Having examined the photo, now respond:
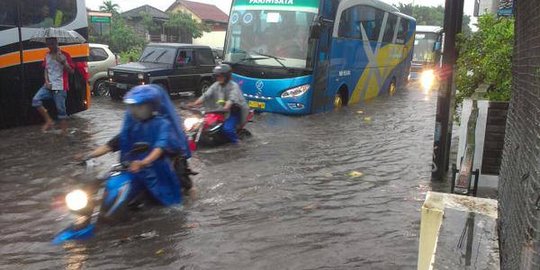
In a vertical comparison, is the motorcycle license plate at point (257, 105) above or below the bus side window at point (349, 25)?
below

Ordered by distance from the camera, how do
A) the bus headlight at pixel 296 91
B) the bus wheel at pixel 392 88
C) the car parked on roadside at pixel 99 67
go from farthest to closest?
the bus wheel at pixel 392 88 < the car parked on roadside at pixel 99 67 < the bus headlight at pixel 296 91

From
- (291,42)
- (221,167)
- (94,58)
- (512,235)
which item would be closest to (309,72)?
(291,42)

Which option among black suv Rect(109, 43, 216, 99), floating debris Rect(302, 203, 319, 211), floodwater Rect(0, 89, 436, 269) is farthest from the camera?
black suv Rect(109, 43, 216, 99)

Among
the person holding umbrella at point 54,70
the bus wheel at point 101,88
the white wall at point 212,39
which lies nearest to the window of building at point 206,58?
the bus wheel at point 101,88

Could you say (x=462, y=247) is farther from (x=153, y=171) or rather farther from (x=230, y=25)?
(x=230, y=25)

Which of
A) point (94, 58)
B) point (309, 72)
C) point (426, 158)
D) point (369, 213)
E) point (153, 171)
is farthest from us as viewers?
point (94, 58)

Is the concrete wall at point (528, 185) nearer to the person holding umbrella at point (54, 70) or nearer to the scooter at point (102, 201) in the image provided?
the scooter at point (102, 201)

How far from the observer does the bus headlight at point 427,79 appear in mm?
24031

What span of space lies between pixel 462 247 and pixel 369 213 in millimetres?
2962

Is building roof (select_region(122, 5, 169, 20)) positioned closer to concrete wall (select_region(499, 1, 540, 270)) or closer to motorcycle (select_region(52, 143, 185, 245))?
motorcycle (select_region(52, 143, 185, 245))

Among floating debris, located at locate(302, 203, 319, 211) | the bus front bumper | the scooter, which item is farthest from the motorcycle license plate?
the scooter

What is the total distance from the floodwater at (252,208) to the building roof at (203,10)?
139 ft

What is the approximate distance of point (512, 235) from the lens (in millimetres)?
2646

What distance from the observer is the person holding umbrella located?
31.1 feet
